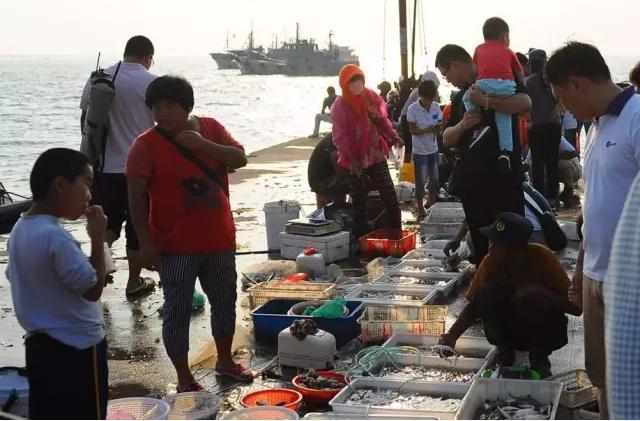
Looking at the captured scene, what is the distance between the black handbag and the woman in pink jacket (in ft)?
7.30

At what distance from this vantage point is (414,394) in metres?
5.01

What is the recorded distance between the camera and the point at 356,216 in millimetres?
9266

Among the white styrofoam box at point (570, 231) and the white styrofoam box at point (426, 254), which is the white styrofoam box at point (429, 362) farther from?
the white styrofoam box at point (570, 231)

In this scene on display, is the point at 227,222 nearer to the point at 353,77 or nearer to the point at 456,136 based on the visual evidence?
the point at 456,136

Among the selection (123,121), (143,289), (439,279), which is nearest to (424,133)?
(439,279)

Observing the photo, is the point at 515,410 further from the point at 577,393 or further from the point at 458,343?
the point at 458,343

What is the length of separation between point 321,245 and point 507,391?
13.2 ft

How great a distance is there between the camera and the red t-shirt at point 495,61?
5.86 meters

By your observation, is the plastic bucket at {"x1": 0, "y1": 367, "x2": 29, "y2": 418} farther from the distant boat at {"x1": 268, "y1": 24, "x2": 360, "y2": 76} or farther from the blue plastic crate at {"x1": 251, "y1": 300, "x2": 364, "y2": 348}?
the distant boat at {"x1": 268, "y1": 24, "x2": 360, "y2": 76}

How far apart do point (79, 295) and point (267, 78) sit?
146087 mm

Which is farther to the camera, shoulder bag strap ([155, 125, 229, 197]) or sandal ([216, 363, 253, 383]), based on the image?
sandal ([216, 363, 253, 383])

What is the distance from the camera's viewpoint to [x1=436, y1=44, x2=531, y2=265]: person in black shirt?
592cm

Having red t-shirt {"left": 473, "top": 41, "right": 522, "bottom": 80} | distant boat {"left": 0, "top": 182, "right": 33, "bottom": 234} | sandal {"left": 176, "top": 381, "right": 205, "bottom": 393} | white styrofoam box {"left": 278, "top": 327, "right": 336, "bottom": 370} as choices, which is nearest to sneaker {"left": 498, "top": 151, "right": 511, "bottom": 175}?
red t-shirt {"left": 473, "top": 41, "right": 522, "bottom": 80}

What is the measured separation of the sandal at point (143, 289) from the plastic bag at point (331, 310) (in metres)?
2.09
